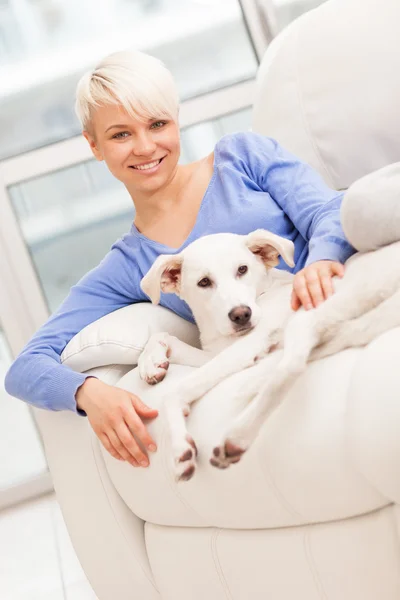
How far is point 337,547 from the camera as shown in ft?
4.29

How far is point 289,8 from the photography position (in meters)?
3.47

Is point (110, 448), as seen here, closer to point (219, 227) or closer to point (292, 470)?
point (292, 470)

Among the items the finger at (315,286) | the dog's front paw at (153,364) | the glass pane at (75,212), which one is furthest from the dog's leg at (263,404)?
the glass pane at (75,212)

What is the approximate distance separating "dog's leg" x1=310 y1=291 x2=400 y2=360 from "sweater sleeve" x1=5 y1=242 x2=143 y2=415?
0.61m

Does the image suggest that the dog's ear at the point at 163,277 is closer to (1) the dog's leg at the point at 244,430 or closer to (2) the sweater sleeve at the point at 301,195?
(2) the sweater sleeve at the point at 301,195

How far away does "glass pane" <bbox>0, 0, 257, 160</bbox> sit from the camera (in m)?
3.39

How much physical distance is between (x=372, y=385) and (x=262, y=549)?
47 cm

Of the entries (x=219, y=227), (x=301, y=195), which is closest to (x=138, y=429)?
(x=219, y=227)

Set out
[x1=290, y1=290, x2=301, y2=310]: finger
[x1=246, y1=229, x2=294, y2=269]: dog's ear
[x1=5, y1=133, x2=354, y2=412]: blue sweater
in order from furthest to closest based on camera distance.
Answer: [x1=5, y1=133, x2=354, y2=412]: blue sweater, [x1=246, y1=229, x2=294, y2=269]: dog's ear, [x1=290, y1=290, x2=301, y2=310]: finger

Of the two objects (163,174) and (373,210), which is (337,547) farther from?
(163,174)

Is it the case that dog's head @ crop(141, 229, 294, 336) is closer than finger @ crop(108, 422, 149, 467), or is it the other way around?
finger @ crop(108, 422, 149, 467)

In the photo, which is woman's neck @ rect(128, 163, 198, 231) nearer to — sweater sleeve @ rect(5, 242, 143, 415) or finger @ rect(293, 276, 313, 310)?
sweater sleeve @ rect(5, 242, 143, 415)

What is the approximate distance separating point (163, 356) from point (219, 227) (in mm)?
405

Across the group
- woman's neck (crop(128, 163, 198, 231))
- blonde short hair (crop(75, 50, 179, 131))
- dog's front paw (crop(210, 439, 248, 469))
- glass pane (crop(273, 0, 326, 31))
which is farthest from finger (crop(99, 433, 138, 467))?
glass pane (crop(273, 0, 326, 31))
